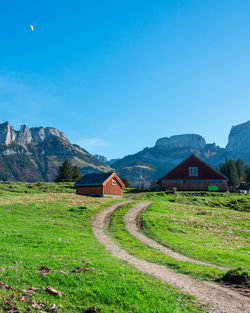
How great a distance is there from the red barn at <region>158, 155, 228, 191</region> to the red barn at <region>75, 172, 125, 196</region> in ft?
63.4

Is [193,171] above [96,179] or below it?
above

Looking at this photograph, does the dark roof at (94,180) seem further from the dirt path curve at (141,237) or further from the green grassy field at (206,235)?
the green grassy field at (206,235)

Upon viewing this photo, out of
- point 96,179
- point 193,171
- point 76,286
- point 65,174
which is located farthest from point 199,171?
point 76,286

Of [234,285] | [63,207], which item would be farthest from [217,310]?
[63,207]

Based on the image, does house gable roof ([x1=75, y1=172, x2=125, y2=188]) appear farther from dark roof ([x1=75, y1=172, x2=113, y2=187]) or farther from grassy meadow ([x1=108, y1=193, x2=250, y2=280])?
grassy meadow ([x1=108, y1=193, x2=250, y2=280])

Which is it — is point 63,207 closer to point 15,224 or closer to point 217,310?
point 15,224

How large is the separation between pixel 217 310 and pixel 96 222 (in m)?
23.7

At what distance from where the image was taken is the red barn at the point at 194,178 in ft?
235

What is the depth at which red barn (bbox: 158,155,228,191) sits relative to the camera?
235 feet

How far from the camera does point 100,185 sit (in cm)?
5675

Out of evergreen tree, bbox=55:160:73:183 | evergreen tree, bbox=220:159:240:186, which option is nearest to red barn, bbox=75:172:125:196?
evergreen tree, bbox=55:160:73:183

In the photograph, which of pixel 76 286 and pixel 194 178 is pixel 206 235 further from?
pixel 194 178

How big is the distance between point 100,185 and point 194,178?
30.4 m

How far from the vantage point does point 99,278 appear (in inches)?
392
